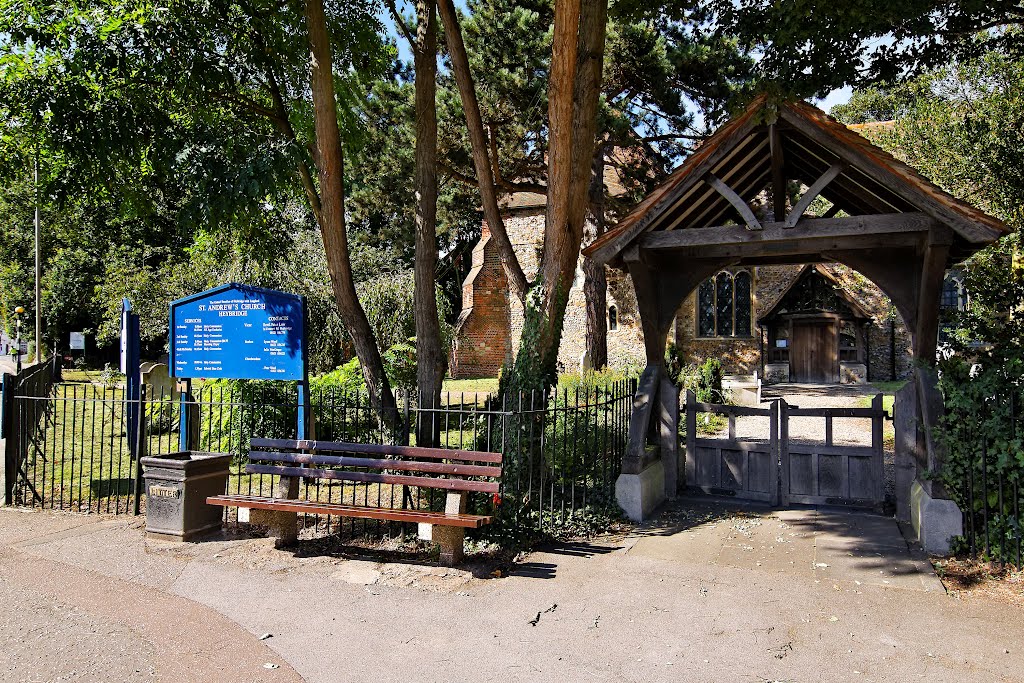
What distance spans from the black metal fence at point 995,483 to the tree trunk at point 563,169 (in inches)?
152

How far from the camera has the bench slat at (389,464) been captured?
19.6 feet

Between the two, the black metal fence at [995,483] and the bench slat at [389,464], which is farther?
the bench slat at [389,464]

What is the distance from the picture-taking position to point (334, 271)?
8820 millimetres

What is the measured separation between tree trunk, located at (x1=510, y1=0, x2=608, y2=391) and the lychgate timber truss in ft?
1.50

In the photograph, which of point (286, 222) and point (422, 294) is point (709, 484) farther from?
point (286, 222)

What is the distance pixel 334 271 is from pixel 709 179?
14.9ft

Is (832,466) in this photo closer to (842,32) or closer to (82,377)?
(842,32)

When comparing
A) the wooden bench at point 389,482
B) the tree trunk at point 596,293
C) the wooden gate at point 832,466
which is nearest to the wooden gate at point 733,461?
the wooden gate at point 832,466

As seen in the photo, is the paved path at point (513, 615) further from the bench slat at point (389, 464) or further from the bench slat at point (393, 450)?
the bench slat at point (393, 450)

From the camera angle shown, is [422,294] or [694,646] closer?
[694,646]

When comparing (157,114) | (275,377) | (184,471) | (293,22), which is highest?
(293,22)

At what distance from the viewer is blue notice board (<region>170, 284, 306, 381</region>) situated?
8.03 metres

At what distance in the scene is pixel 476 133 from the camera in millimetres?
8984

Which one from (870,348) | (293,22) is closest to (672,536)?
(293,22)
